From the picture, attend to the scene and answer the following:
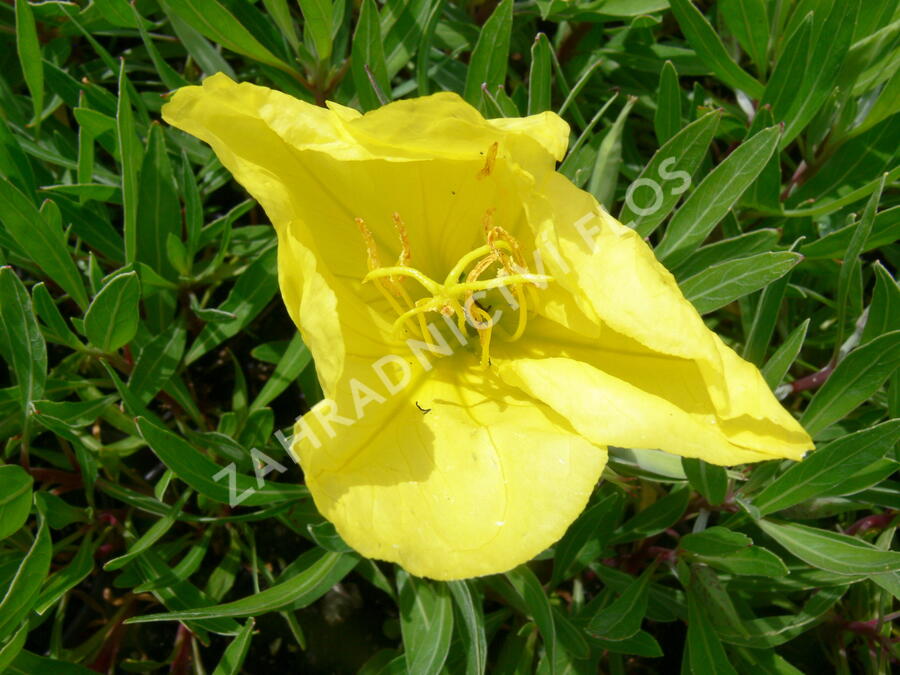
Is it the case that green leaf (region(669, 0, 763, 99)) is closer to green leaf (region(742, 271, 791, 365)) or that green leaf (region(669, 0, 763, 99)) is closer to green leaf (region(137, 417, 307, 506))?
green leaf (region(742, 271, 791, 365))

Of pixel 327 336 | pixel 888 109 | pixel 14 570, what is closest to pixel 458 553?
pixel 327 336

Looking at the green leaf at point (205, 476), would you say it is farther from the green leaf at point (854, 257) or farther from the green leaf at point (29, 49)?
the green leaf at point (854, 257)

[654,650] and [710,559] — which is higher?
[710,559]

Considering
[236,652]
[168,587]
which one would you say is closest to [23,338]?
[168,587]

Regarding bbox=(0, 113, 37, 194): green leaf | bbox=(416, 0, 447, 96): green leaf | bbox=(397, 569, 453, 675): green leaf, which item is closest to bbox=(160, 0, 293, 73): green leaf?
bbox=(416, 0, 447, 96): green leaf

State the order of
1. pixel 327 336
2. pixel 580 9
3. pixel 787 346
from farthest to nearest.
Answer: pixel 580 9
pixel 787 346
pixel 327 336

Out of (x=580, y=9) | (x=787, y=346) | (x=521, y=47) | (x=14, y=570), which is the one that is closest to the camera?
(x=787, y=346)

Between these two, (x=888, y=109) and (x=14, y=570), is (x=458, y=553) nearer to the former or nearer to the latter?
(x=14, y=570)

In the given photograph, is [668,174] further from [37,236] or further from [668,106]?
[37,236]
